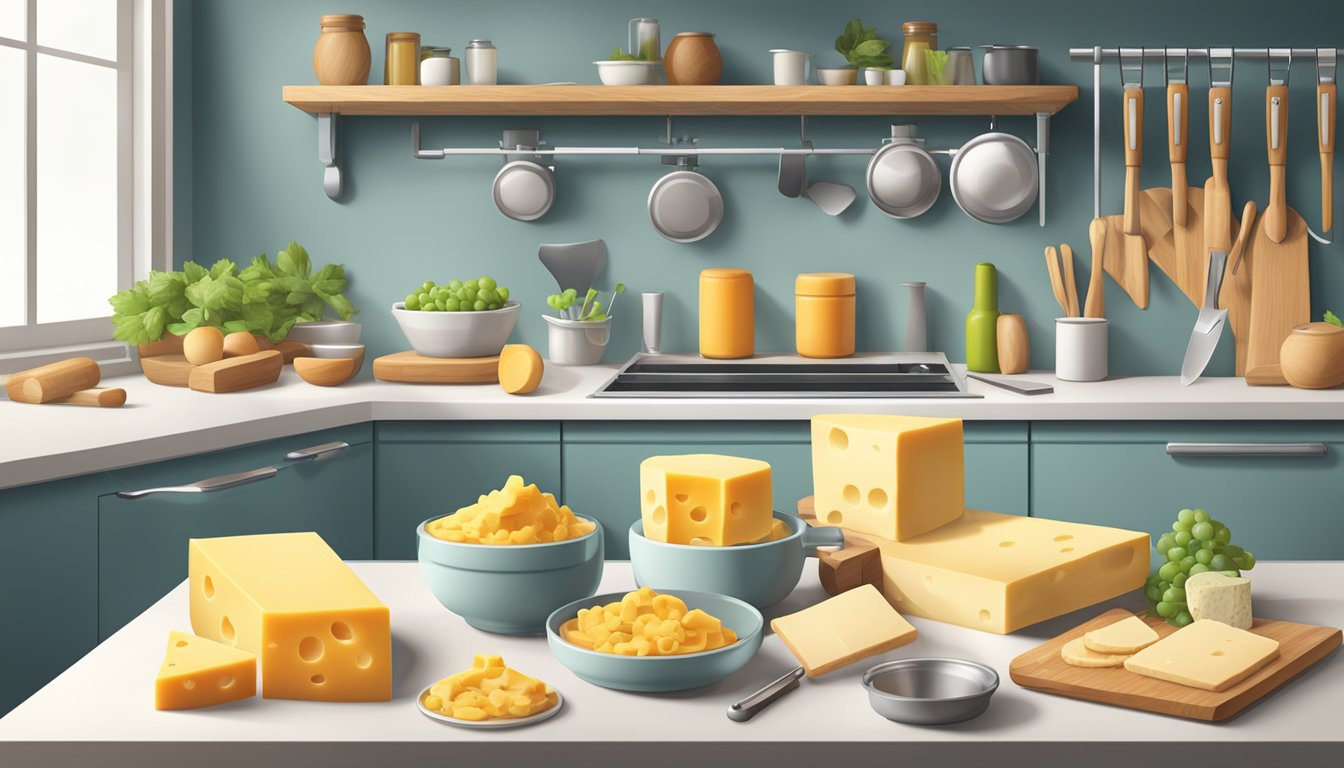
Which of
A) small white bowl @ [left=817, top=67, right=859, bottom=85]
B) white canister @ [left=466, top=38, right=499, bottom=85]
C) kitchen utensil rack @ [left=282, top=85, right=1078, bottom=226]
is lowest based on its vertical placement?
kitchen utensil rack @ [left=282, top=85, right=1078, bottom=226]

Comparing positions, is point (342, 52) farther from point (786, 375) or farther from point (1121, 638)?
point (1121, 638)

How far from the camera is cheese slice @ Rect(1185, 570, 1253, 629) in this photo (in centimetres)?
114

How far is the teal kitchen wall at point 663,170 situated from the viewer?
3217 mm

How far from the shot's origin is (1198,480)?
8.68 ft

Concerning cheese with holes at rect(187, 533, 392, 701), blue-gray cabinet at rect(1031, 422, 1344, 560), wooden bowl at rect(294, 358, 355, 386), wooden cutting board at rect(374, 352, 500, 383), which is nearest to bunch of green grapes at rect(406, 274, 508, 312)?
wooden cutting board at rect(374, 352, 500, 383)

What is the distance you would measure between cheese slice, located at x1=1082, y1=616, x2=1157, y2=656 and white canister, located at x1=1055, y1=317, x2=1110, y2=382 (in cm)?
199

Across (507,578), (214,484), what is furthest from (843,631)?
(214,484)

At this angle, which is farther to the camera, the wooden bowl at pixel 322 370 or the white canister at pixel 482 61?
the white canister at pixel 482 61

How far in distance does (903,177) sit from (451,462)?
53.9 inches

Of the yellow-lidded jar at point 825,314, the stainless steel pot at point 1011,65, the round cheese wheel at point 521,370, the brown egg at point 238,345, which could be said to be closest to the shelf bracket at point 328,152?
the brown egg at point 238,345

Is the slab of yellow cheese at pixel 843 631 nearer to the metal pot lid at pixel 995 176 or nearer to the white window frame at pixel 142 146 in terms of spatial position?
the metal pot lid at pixel 995 176

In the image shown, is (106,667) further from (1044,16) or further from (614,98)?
(1044,16)

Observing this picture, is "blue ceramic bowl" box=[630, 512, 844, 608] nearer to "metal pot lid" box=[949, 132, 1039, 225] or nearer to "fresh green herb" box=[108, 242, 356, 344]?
"fresh green herb" box=[108, 242, 356, 344]

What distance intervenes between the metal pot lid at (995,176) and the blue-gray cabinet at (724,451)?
2.59 feet
